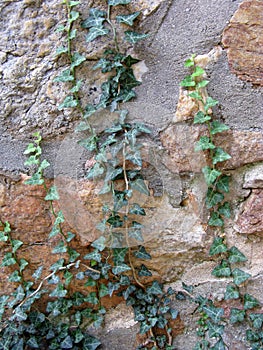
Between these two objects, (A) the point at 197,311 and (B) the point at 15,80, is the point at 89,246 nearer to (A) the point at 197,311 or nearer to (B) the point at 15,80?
(A) the point at 197,311

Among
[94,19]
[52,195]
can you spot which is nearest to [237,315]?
[52,195]

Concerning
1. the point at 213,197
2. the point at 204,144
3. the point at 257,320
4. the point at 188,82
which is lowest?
the point at 257,320

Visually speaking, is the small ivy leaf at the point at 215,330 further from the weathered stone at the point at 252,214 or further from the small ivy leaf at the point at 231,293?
the weathered stone at the point at 252,214

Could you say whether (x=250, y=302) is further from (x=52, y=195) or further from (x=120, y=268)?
(x=52, y=195)

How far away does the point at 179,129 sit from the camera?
854 millimetres

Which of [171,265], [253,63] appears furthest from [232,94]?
[171,265]

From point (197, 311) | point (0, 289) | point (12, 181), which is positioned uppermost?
point (12, 181)

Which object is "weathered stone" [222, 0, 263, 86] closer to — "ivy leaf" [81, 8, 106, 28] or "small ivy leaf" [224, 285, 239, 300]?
"ivy leaf" [81, 8, 106, 28]

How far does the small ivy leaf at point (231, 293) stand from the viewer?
869 mm

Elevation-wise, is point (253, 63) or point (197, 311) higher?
point (253, 63)

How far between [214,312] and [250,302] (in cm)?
8

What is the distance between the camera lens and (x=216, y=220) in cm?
87

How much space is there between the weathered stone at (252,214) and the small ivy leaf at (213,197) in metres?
0.06

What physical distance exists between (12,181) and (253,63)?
1.89 ft
